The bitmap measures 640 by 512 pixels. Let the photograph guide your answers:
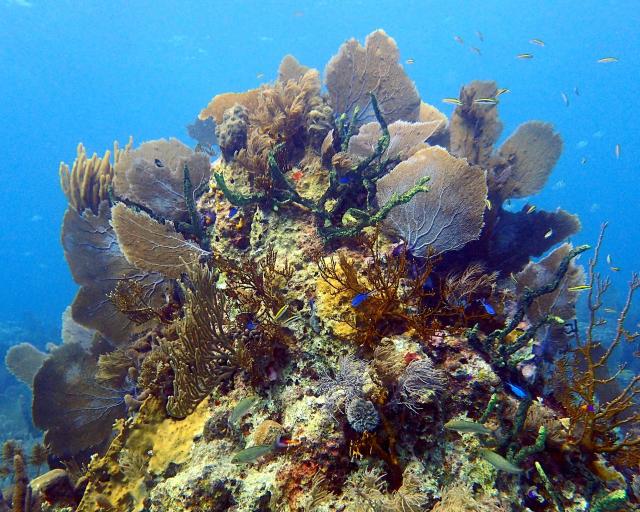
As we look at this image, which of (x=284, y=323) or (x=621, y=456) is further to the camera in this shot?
(x=284, y=323)

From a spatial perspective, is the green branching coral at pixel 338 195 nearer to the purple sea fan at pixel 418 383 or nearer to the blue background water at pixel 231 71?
the purple sea fan at pixel 418 383

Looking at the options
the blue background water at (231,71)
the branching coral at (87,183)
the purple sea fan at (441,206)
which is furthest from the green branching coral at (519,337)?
the blue background water at (231,71)

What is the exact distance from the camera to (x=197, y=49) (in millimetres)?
91062

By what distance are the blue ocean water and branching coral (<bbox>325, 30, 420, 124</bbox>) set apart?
162ft

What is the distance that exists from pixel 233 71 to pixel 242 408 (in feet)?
386

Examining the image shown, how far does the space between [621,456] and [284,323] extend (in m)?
2.97

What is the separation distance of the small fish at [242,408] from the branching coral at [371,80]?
224 inches

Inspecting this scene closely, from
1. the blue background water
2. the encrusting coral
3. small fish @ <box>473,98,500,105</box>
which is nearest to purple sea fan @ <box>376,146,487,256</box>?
the encrusting coral

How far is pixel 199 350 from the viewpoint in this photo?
3.42 metres

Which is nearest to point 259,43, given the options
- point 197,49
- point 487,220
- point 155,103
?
point 197,49

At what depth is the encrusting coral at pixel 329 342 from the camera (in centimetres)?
274

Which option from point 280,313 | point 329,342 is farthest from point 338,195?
point 329,342

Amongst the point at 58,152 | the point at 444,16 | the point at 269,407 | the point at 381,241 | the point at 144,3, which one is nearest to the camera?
the point at 269,407

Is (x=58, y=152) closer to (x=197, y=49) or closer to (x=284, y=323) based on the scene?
(x=197, y=49)
